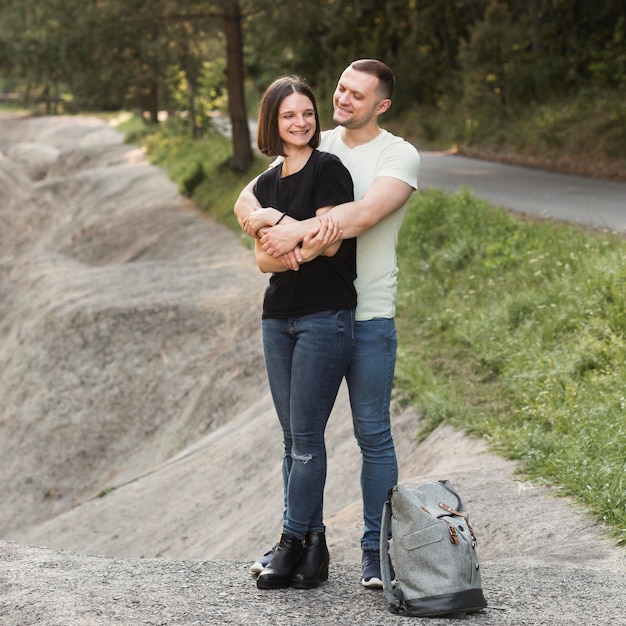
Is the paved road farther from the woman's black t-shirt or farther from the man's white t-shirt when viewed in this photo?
the woman's black t-shirt

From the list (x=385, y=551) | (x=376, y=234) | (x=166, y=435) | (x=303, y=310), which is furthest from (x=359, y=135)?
(x=166, y=435)

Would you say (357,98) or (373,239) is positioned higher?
(357,98)

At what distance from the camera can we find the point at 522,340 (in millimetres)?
8883

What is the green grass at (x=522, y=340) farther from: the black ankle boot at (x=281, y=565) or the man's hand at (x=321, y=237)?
the man's hand at (x=321, y=237)

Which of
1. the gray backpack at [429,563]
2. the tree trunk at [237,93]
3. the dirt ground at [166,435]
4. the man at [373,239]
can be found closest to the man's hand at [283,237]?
the man at [373,239]

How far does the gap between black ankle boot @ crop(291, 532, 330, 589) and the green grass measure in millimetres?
1611

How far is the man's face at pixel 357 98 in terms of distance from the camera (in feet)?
14.1

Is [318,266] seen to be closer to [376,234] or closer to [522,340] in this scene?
[376,234]

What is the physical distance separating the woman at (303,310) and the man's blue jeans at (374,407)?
0.08m

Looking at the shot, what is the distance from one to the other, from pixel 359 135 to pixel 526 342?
475 cm

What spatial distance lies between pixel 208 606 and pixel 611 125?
17.9 meters

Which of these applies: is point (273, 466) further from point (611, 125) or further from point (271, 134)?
point (611, 125)

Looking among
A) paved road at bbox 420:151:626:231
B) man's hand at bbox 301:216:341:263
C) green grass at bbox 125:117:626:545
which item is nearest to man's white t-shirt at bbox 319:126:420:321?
man's hand at bbox 301:216:341:263

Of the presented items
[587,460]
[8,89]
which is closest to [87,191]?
[587,460]
